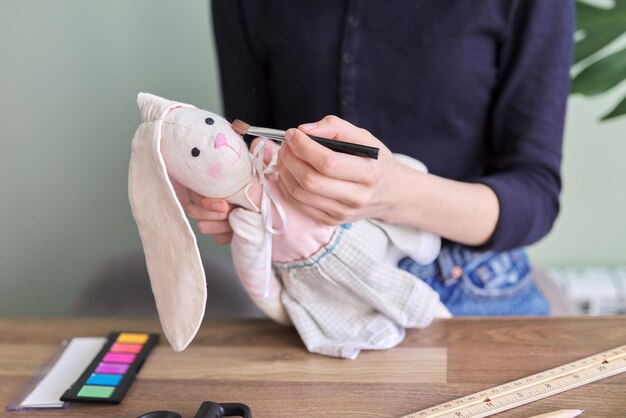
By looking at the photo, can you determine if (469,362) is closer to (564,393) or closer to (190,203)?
(564,393)

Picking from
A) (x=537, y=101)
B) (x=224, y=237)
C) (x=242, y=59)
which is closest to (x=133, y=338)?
(x=224, y=237)

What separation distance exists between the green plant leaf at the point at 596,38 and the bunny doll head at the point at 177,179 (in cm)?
51

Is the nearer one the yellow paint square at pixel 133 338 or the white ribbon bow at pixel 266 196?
the white ribbon bow at pixel 266 196

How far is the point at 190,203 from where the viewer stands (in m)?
0.62

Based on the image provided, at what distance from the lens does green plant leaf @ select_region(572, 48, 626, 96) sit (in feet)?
2.77

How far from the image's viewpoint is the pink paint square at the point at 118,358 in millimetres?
667

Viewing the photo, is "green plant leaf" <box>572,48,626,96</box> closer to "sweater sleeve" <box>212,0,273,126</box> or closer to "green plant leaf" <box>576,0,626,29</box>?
"green plant leaf" <box>576,0,626,29</box>

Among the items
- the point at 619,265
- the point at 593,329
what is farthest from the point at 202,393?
the point at 619,265

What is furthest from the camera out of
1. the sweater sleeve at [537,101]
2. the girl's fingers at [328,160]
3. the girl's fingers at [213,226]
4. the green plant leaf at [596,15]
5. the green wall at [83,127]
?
the green wall at [83,127]

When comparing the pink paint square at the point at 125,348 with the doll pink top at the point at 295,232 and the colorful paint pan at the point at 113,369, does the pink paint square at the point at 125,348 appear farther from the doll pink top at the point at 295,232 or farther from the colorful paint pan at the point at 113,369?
the doll pink top at the point at 295,232

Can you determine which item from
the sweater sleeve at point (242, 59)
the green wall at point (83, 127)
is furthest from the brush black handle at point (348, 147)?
the green wall at point (83, 127)

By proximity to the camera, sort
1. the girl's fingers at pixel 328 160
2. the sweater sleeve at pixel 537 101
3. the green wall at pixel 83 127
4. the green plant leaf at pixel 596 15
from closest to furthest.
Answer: the girl's fingers at pixel 328 160 < the sweater sleeve at pixel 537 101 < the green plant leaf at pixel 596 15 < the green wall at pixel 83 127

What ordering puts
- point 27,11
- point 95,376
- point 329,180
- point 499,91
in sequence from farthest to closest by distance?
point 27,11 → point 499,91 → point 95,376 → point 329,180

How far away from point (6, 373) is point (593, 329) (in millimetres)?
566
